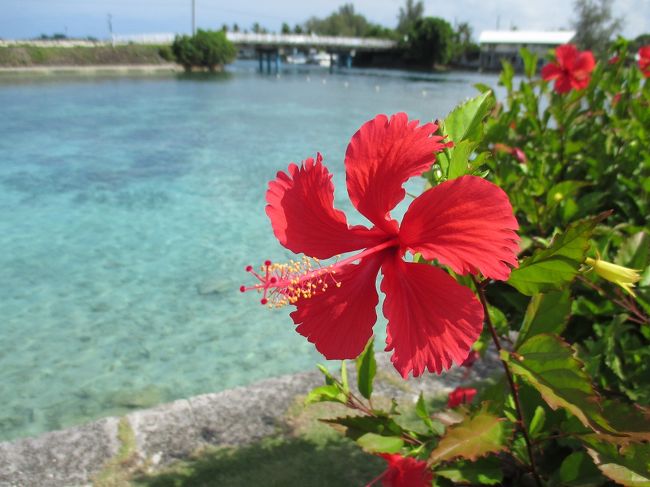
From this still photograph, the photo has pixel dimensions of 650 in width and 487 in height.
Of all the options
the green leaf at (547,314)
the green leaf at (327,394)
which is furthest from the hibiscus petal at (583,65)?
the green leaf at (327,394)

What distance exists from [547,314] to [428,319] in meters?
0.35

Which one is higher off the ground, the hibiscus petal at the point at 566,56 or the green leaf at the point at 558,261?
the hibiscus petal at the point at 566,56

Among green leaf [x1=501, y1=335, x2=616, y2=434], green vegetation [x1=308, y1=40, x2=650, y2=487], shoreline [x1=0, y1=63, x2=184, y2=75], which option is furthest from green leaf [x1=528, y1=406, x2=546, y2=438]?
shoreline [x1=0, y1=63, x2=184, y2=75]

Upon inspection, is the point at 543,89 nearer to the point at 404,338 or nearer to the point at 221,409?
the point at 221,409

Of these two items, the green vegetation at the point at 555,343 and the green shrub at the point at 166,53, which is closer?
the green vegetation at the point at 555,343

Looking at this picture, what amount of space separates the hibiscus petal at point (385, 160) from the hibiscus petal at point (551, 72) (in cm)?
193

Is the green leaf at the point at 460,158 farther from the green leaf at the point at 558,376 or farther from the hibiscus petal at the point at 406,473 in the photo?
the hibiscus petal at the point at 406,473

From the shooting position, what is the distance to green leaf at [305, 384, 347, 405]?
1.05 meters

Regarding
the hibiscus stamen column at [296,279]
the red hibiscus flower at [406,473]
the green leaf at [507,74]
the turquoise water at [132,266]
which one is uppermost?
the green leaf at [507,74]

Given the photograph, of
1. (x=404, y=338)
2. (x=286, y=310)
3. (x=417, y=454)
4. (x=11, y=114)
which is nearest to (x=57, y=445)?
(x=417, y=454)

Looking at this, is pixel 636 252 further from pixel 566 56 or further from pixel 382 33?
pixel 382 33

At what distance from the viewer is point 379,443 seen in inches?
38.0

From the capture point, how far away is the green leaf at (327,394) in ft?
3.44

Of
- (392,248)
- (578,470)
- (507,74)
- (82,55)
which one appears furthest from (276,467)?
(82,55)
